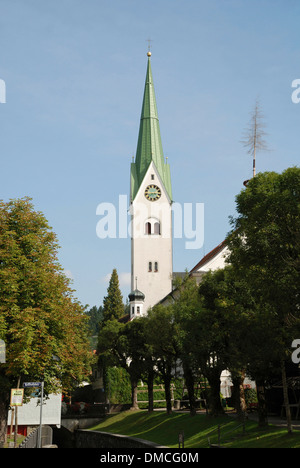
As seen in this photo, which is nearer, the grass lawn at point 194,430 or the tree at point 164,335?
the grass lawn at point 194,430

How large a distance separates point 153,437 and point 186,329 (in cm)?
837

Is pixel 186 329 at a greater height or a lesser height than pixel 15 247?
lesser

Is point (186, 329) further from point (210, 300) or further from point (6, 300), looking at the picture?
point (6, 300)

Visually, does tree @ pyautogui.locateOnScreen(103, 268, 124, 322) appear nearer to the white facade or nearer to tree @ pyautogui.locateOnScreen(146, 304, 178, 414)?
the white facade

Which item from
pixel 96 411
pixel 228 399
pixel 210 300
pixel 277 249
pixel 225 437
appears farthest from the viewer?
pixel 96 411

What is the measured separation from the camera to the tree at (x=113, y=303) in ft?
392

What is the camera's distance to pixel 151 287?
359ft

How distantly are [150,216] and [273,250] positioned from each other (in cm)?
8725

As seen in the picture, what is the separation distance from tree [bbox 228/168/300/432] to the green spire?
85120 millimetres

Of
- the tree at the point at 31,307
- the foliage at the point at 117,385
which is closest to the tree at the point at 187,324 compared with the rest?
the tree at the point at 31,307

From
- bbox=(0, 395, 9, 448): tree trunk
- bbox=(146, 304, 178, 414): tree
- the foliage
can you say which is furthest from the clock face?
bbox=(0, 395, 9, 448): tree trunk

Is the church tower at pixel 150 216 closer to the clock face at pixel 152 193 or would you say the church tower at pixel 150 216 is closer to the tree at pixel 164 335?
the clock face at pixel 152 193

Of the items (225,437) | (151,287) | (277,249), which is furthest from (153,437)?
(151,287)

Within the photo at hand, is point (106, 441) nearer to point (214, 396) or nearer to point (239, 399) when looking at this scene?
point (214, 396)
